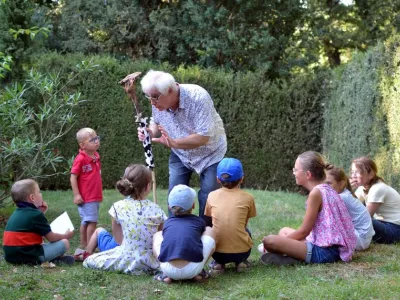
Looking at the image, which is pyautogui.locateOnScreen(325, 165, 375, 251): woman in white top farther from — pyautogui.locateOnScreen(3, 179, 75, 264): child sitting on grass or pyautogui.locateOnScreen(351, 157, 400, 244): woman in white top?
pyautogui.locateOnScreen(3, 179, 75, 264): child sitting on grass

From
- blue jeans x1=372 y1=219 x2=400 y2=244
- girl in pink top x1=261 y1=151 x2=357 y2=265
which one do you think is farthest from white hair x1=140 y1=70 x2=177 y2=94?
blue jeans x1=372 y1=219 x2=400 y2=244

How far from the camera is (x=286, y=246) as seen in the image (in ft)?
16.5

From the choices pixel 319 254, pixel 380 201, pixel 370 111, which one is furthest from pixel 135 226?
pixel 370 111

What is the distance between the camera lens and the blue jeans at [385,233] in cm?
616

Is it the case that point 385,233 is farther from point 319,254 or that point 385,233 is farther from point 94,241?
point 94,241

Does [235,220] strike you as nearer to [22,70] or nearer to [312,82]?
[22,70]

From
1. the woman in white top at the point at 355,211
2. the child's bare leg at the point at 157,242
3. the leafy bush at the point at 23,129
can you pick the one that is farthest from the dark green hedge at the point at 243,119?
the child's bare leg at the point at 157,242

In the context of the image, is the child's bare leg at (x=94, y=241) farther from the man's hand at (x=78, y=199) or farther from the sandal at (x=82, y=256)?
the man's hand at (x=78, y=199)

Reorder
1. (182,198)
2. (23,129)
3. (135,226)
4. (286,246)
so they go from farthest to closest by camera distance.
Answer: (23,129) → (286,246) → (135,226) → (182,198)

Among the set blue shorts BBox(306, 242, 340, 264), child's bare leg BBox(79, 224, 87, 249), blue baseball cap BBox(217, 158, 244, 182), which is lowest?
child's bare leg BBox(79, 224, 87, 249)

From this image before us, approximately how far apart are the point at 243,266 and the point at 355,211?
1332 millimetres

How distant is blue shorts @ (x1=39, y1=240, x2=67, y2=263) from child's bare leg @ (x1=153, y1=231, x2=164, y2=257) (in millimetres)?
983

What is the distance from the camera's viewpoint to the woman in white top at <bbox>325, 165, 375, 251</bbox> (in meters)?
5.68

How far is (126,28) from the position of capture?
676 inches
